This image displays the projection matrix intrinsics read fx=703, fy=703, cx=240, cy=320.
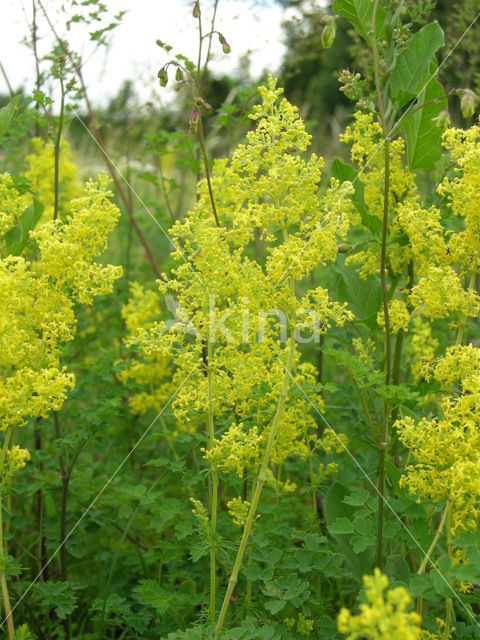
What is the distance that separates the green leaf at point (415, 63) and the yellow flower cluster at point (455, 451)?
101 cm

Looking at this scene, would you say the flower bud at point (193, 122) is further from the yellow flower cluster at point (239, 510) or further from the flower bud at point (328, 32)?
the yellow flower cluster at point (239, 510)

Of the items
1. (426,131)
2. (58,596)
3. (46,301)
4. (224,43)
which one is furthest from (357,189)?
(58,596)

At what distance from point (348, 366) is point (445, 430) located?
34 cm

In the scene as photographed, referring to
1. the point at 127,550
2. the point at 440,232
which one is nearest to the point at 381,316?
the point at 440,232

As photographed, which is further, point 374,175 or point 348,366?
point 374,175

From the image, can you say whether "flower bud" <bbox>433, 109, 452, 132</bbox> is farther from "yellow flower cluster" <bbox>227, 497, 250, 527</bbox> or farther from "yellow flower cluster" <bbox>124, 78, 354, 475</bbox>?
"yellow flower cluster" <bbox>227, 497, 250, 527</bbox>

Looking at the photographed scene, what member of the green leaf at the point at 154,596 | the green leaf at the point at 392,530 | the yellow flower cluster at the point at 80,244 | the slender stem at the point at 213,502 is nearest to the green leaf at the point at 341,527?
the green leaf at the point at 392,530

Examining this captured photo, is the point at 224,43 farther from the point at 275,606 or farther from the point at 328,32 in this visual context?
the point at 275,606

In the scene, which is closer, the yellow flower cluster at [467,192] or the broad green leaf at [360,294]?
the yellow flower cluster at [467,192]

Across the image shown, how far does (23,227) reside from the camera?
248 cm

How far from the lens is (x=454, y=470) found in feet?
6.34

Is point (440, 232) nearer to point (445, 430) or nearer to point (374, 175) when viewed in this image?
point (374, 175)

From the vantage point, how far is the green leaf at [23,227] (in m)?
2.45

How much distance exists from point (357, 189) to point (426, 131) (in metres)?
0.33
